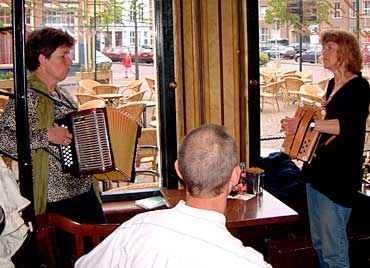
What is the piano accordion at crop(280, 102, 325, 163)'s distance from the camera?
294cm

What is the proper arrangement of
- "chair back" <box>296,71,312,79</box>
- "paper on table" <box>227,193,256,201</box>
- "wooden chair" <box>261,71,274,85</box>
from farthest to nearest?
"chair back" <box>296,71,312,79</box>, "wooden chair" <box>261,71,274,85</box>, "paper on table" <box>227,193,256,201</box>

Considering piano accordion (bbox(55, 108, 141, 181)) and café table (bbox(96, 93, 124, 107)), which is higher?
café table (bbox(96, 93, 124, 107))

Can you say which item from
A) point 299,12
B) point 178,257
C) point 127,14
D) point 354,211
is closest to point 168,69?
point 127,14

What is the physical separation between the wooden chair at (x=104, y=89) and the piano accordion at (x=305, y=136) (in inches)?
48.8

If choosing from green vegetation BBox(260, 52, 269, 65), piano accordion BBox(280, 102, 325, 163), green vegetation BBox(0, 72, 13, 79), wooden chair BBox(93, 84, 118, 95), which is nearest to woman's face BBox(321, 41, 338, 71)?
piano accordion BBox(280, 102, 325, 163)

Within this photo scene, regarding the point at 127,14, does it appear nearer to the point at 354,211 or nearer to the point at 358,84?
the point at 358,84

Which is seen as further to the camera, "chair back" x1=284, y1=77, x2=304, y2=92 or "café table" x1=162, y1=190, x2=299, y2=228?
"chair back" x1=284, y1=77, x2=304, y2=92

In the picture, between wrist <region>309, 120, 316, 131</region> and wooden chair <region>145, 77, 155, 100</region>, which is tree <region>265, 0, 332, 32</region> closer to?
wooden chair <region>145, 77, 155, 100</region>

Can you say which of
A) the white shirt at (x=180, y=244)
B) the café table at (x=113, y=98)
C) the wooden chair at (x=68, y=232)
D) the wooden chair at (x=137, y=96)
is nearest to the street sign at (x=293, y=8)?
the wooden chair at (x=137, y=96)

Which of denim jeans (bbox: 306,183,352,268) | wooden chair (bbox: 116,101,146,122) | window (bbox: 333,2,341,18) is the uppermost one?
window (bbox: 333,2,341,18)

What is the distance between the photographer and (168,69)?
3.62m

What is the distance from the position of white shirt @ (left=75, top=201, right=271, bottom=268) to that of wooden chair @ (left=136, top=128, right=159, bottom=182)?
2.17 meters

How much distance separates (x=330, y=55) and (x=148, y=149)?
4.63ft

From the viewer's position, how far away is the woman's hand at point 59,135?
2658mm
